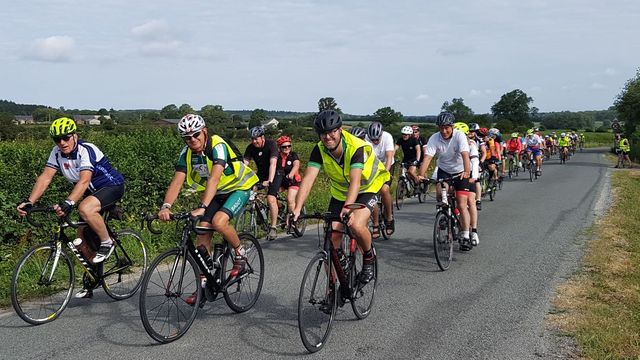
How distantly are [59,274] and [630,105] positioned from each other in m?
60.2

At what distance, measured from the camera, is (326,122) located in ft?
17.1

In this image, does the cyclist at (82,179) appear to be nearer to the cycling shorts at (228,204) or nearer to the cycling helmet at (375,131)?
the cycling shorts at (228,204)

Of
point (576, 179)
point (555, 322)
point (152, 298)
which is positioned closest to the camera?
point (152, 298)

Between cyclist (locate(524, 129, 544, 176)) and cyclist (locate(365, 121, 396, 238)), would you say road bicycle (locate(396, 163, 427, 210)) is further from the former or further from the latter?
cyclist (locate(524, 129, 544, 176))

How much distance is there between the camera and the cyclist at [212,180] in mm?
5391

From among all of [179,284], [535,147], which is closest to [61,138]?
[179,284]

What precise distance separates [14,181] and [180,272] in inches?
201

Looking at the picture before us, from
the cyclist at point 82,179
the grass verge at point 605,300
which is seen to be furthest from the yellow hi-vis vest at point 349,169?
the cyclist at point 82,179

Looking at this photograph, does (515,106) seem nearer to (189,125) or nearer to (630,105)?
(630,105)

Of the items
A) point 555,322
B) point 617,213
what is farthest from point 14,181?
point 617,213

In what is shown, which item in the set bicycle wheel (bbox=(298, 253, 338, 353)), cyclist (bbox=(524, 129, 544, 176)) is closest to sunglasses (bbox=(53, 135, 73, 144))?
bicycle wheel (bbox=(298, 253, 338, 353))

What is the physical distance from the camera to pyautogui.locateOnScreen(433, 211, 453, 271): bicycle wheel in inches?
301

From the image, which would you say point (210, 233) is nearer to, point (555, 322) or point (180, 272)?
point (180, 272)

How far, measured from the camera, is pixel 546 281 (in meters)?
7.00
